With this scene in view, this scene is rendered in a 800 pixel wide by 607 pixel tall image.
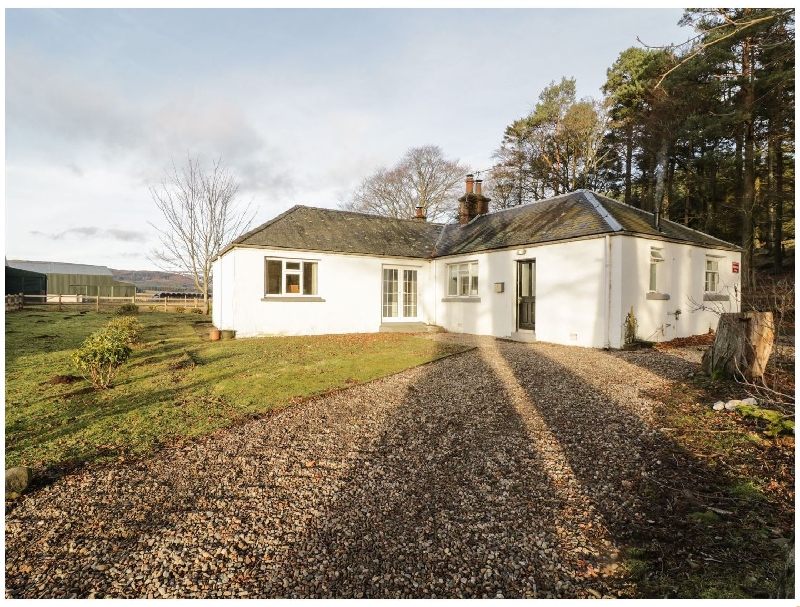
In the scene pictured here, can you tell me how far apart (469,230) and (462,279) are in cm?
287

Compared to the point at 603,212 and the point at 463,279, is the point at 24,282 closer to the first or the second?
the point at 463,279

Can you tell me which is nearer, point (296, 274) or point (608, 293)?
point (608, 293)

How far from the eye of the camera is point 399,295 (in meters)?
16.8

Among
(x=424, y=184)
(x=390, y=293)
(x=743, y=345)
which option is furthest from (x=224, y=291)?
(x=424, y=184)

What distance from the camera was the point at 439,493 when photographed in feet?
11.3

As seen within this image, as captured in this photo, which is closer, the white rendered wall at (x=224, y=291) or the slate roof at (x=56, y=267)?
the white rendered wall at (x=224, y=291)

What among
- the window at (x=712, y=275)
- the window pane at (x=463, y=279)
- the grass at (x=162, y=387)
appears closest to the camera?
the grass at (x=162, y=387)

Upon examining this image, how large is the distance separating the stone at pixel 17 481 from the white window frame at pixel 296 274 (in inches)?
424

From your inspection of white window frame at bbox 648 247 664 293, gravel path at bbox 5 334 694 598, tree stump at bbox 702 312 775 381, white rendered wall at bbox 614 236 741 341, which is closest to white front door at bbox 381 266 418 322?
white rendered wall at bbox 614 236 741 341

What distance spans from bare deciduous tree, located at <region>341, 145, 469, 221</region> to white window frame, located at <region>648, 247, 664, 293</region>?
71.3ft

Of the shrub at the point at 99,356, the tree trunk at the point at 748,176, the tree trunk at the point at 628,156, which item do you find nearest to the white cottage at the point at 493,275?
the tree trunk at the point at 748,176

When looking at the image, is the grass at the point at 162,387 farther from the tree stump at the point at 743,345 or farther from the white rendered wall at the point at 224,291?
the tree stump at the point at 743,345

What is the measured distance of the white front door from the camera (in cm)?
1655

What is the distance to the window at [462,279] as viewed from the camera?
50.5 ft
